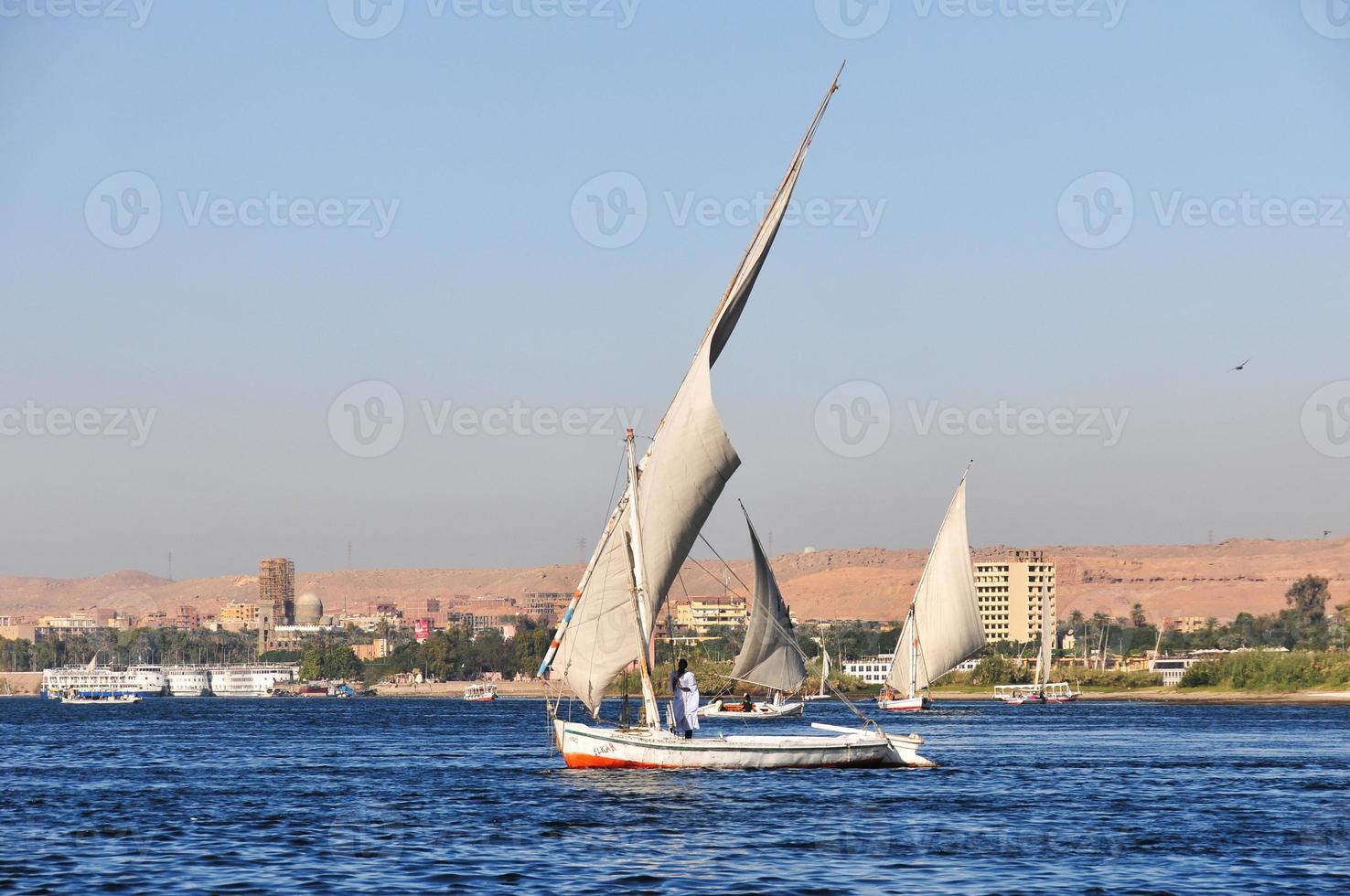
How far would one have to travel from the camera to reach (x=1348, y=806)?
143 feet

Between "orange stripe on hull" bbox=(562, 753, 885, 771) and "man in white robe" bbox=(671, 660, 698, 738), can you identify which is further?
"orange stripe on hull" bbox=(562, 753, 885, 771)

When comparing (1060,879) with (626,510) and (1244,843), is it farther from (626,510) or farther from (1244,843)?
(626,510)

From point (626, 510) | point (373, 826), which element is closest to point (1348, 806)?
point (626, 510)

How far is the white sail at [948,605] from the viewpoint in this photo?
348 ft

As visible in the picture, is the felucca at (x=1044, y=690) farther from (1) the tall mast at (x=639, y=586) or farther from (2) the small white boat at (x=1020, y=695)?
(1) the tall mast at (x=639, y=586)

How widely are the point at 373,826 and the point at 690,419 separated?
46.3ft

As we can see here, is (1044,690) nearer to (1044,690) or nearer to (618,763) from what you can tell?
(1044,690)

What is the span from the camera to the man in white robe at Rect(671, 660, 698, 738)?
47375 mm

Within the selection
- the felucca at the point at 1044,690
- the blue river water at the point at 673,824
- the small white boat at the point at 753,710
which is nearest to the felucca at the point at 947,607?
the small white boat at the point at 753,710

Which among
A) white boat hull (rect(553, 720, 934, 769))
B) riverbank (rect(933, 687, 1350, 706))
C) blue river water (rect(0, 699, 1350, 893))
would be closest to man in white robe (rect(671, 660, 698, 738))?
white boat hull (rect(553, 720, 934, 769))

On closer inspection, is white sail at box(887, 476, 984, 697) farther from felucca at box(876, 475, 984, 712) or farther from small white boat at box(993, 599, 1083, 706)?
small white boat at box(993, 599, 1083, 706)

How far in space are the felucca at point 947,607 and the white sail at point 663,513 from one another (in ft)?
182

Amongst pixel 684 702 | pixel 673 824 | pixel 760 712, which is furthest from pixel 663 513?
pixel 760 712

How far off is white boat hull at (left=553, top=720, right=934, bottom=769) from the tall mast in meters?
0.81
